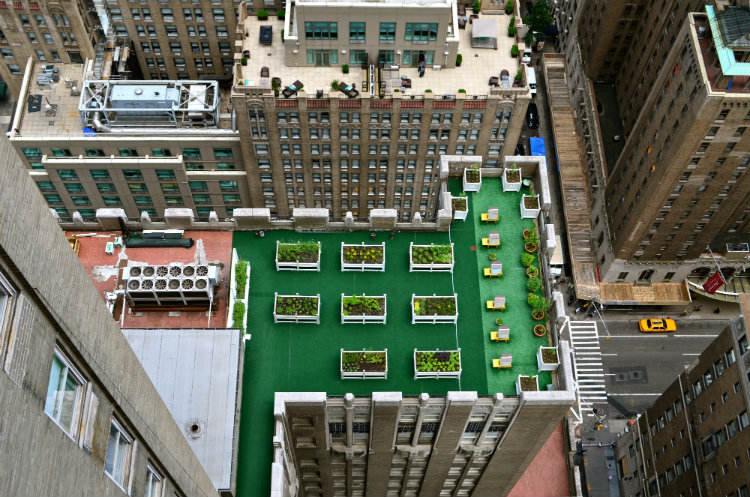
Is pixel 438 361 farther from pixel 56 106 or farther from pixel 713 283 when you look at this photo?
pixel 713 283

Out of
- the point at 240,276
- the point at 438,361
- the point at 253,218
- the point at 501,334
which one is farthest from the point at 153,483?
the point at 501,334

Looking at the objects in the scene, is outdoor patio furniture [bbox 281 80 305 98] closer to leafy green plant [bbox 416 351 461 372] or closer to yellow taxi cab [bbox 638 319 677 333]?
leafy green plant [bbox 416 351 461 372]

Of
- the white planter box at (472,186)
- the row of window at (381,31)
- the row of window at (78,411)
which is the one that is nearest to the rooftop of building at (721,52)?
the row of window at (381,31)

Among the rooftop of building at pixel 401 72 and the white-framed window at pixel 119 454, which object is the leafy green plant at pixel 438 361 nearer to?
the white-framed window at pixel 119 454

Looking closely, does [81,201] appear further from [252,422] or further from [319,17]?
[252,422]

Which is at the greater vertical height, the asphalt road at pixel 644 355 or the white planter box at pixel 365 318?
the asphalt road at pixel 644 355

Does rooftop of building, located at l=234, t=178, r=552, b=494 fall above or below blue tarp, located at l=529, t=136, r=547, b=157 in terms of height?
below

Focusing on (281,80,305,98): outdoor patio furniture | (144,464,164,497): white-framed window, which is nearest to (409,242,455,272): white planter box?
(144,464,164,497): white-framed window

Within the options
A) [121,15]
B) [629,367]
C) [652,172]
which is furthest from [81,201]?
[629,367]
